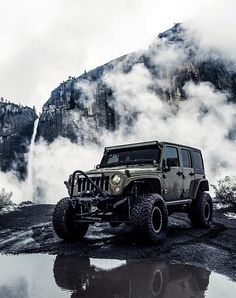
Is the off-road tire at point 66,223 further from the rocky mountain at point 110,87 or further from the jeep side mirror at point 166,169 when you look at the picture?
the rocky mountain at point 110,87

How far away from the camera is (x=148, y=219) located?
596 centimetres

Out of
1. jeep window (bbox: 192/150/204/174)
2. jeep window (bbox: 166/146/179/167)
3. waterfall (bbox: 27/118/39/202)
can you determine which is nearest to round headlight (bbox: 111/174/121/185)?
jeep window (bbox: 166/146/179/167)

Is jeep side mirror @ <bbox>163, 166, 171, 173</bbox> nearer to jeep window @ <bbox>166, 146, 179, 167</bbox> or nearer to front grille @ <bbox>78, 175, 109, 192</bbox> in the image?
jeep window @ <bbox>166, 146, 179, 167</bbox>

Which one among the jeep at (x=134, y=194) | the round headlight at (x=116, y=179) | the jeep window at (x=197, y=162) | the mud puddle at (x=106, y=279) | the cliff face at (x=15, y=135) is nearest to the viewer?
the mud puddle at (x=106, y=279)

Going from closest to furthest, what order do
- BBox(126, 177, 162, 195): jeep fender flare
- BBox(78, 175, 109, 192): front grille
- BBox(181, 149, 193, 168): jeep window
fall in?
BBox(78, 175, 109, 192): front grille, BBox(126, 177, 162, 195): jeep fender flare, BBox(181, 149, 193, 168): jeep window

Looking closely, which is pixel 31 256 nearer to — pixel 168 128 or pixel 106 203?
pixel 106 203

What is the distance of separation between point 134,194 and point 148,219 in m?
0.93

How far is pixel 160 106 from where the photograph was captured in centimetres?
6394

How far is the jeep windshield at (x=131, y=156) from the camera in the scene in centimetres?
780

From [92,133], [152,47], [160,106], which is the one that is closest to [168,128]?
[160,106]

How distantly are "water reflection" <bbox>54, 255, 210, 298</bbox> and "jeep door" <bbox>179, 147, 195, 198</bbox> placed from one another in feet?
12.8

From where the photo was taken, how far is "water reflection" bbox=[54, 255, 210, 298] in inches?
137

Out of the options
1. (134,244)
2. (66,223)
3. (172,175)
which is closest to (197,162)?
(172,175)

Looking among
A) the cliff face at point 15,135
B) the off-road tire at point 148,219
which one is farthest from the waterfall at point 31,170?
the off-road tire at point 148,219
